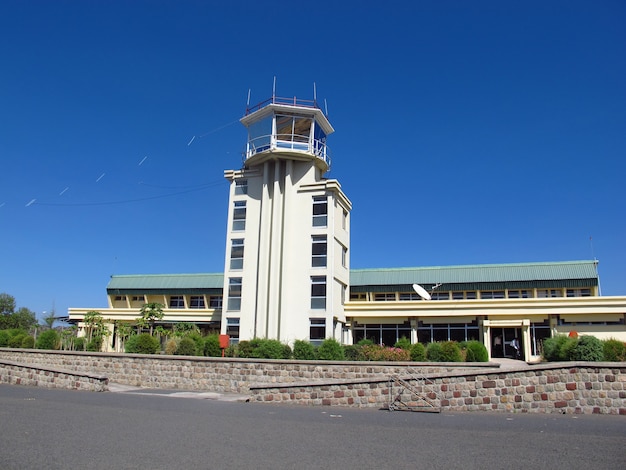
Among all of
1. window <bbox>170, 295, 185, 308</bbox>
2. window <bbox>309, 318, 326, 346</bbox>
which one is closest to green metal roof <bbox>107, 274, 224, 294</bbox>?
window <bbox>170, 295, 185, 308</bbox>

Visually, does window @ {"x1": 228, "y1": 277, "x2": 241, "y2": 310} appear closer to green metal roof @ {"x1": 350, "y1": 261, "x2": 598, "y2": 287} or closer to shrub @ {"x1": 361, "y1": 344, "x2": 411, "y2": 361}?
shrub @ {"x1": 361, "y1": 344, "x2": 411, "y2": 361}

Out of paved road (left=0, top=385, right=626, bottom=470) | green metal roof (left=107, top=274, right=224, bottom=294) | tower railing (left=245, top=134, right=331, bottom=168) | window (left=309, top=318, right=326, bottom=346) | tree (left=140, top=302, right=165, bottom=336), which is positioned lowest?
paved road (left=0, top=385, right=626, bottom=470)

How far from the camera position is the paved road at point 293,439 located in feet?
22.6

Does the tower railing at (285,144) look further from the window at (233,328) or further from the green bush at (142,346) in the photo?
the green bush at (142,346)

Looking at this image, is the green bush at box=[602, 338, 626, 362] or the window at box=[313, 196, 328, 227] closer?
the green bush at box=[602, 338, 626, 362]

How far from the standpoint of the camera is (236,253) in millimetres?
32594

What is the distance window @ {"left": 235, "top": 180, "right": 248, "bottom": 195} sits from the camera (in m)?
33.5

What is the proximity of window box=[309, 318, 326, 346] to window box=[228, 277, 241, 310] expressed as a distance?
→ 463cm

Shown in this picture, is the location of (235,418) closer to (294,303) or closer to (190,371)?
(190,371)

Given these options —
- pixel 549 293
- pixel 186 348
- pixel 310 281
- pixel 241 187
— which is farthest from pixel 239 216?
pixel 549 293

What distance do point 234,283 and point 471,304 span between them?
14.1 metres

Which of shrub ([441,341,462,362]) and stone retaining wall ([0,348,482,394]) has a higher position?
shrub ([441,341,462,362])

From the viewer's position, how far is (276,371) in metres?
20.1

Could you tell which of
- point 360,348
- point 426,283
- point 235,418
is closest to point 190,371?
point 360,348
